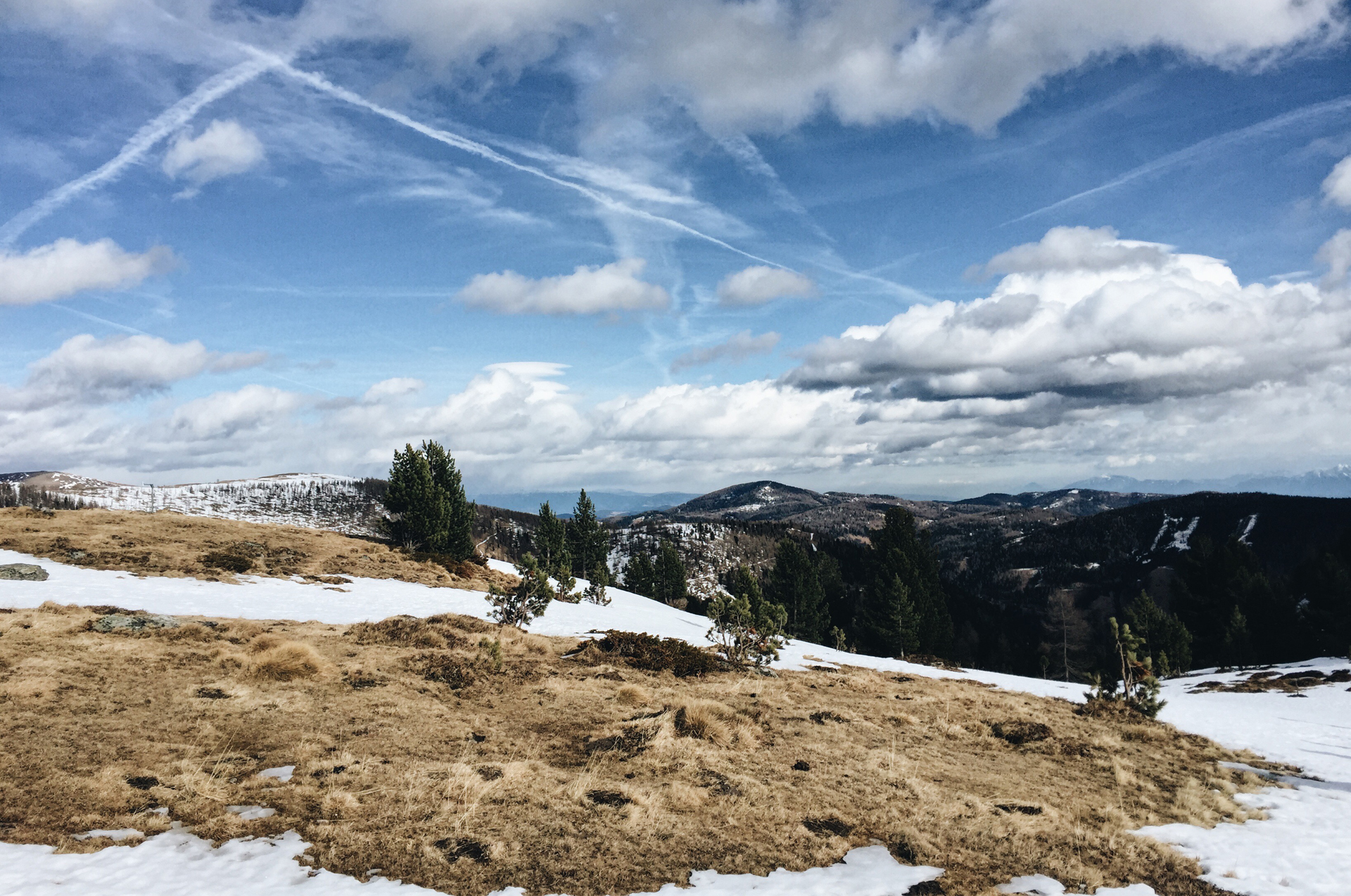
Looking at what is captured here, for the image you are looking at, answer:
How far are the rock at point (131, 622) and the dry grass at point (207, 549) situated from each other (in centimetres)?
1120

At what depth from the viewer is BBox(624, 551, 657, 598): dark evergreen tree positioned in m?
91.1

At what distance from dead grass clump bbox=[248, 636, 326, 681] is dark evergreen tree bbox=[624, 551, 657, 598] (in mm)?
74381

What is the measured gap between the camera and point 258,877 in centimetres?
779

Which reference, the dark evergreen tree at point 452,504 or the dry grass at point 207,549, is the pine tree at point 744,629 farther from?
the dark evergreen tree at point 452,504

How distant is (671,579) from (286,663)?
80746 millimetres

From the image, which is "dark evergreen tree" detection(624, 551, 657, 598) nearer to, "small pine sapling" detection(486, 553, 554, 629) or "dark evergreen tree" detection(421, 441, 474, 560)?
"dark evergreen tree" detection(421, 441, 474, 560)

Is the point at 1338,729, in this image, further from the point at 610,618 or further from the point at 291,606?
the point at 291,606

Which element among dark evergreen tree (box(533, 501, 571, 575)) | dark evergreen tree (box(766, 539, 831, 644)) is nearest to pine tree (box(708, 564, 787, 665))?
dark evergreen tree (box(533, 501, 571, 575))

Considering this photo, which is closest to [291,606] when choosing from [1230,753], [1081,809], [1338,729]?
[1081,809]

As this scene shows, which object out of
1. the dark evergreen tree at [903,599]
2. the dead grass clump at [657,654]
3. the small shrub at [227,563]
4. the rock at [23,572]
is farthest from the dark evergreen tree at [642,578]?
the rock at [23,572]

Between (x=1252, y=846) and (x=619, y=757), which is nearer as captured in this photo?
(x=1252, y=846)

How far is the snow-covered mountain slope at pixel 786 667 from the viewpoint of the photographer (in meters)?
7.77

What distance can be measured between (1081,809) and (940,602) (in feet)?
232

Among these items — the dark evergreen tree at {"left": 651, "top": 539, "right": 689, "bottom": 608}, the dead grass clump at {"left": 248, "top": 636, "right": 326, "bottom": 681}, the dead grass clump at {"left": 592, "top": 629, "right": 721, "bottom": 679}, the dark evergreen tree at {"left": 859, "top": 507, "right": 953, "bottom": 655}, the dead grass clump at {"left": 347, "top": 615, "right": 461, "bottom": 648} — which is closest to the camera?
the dead grass clump at {"left": 248, "top": 636, "right": 326, "bottom": 681}
